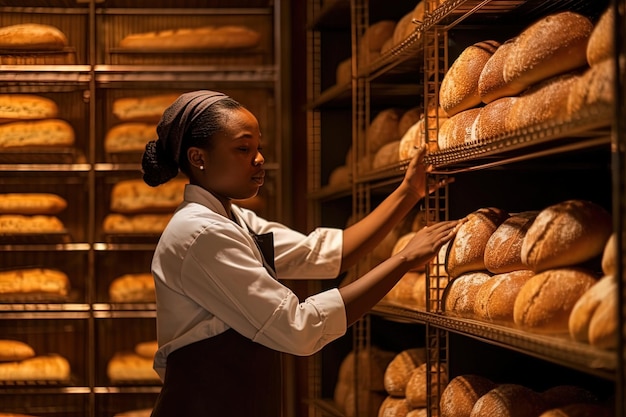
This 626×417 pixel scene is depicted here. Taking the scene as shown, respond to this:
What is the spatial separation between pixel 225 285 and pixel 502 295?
69 centimetres

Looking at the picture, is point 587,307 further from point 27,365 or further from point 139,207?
point 27,365

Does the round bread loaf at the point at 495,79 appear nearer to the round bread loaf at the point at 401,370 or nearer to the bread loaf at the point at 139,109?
the round bread loaf at the point at 401,370

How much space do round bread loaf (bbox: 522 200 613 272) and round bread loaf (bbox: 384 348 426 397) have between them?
118cm

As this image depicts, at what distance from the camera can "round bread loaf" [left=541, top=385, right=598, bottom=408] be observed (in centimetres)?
209

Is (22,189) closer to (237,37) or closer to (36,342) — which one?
(36,342)

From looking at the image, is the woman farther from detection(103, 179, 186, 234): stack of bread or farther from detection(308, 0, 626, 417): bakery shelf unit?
detection(103, 179, 186, 234): stack of bread

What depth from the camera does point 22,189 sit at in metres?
4.48

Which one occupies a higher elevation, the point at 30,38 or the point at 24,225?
the point at 30,38

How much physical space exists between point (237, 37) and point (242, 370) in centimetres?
234

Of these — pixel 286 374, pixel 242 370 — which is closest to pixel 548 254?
pixel 242 370

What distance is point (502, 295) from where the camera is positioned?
2025 millimetres

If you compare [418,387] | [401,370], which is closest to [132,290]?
[401,370]

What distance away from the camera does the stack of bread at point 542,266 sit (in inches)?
69.9

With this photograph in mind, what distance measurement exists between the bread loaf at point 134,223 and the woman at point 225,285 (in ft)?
5.64
